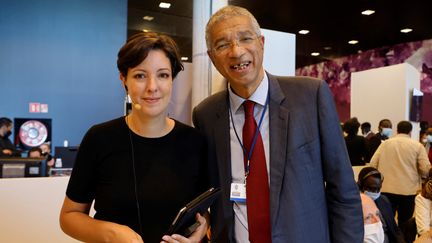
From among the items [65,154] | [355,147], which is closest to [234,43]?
[65,154]

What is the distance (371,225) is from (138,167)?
6.10 ft

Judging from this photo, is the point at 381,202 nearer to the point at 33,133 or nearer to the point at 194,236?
the point at 194,236

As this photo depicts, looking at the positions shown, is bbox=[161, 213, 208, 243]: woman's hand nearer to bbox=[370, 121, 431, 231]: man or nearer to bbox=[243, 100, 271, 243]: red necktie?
bbox=[243, 100, 271, 243]: red necktie

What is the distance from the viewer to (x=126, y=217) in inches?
48.1

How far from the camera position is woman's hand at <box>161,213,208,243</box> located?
1107mm

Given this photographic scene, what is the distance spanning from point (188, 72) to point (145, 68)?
2.17 meters

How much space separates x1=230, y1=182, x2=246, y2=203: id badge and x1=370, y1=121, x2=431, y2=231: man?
151 inches

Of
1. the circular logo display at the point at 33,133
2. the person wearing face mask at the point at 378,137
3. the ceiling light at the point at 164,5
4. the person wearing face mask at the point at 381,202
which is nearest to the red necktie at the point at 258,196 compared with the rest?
the person wearing face mask at the point at 381,202

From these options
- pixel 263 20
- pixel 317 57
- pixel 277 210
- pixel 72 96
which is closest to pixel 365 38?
pixel 317 57

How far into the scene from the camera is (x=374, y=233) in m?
2.46

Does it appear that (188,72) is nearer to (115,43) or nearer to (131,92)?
(131,92)

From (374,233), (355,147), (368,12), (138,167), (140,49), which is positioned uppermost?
(368,12)

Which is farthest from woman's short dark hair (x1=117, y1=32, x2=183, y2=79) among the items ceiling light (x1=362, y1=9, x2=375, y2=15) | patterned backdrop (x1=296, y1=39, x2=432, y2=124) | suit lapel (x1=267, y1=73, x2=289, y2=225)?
patterned backdrop (x1=296, y1=39, x2=432, y2=124)

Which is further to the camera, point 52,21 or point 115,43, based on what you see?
point 115,43
